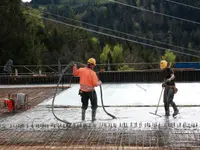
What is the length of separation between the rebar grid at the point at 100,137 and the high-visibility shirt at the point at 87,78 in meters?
1.05

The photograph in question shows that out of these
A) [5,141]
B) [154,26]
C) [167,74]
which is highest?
[154,26]

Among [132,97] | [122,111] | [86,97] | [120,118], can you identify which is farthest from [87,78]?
[132,97]

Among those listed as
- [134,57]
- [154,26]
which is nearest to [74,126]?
[134,57]

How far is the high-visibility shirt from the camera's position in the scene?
9.19 meters

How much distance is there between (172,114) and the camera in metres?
9.93

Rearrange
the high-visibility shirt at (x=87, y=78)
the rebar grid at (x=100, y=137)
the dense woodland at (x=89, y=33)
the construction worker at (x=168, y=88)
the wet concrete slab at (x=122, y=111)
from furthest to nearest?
the dense woodland at (x=89, y=33) → the construction worker at (x=168, y=88) → the wet concrete slab at (x=122, y=111) → the high-visibility shirt at (x=87, y=78) → the rebar grid at (x=100, y=137)

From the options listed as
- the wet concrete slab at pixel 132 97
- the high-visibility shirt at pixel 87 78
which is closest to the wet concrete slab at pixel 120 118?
the high-visibility shirt at pixel 87 78

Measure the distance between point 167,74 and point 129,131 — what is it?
7.80 ft

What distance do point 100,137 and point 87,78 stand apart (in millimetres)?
2049

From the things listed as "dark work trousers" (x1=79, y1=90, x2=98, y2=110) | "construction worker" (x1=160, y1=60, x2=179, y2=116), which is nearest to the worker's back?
"dark work trousers" (x1=79, y1=90, x2=98, y2=110)

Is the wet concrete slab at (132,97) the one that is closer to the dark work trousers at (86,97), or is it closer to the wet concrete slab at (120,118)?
the wet concrete slab at (120,118)

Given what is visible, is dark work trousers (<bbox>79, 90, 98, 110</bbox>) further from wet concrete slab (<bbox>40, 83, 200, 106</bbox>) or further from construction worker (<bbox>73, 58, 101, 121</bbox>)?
wet concrete slab (<bbox>40, 83, 200, 106</bbox>)

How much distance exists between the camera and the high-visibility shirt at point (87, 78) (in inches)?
362

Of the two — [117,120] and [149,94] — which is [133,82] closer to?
[149,94]
